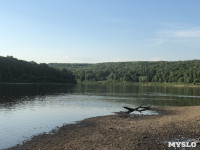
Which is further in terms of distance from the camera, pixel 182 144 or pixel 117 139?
pixel 117 139

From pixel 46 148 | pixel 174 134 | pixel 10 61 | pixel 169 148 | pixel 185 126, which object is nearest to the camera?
pixel 169 148

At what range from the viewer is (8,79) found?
17488 centimetres

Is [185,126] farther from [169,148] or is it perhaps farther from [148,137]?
[169,148]

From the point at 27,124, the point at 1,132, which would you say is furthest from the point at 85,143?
the point at 27,124

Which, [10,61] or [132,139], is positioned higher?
[10,61]

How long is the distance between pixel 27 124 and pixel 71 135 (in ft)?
36.5

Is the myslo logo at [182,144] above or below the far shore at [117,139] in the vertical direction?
above

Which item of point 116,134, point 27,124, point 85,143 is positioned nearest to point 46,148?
point 85,143

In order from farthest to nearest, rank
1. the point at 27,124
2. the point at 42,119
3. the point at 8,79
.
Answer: the point at 8,79
the point at 42,119
the point at 27,124

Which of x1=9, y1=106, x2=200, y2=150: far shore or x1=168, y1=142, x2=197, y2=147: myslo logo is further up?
x1=168, y1=142, x2=197, y2=147: myslo logo

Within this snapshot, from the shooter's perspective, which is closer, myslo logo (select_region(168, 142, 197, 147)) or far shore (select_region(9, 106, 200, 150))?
myslo logo (select_region(168, 142, 197, 147))

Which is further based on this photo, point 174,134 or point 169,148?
point 174,134

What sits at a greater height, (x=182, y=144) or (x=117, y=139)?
(x=182, y=144)

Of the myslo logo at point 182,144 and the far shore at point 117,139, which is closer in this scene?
the myslo logo at point 182,144
